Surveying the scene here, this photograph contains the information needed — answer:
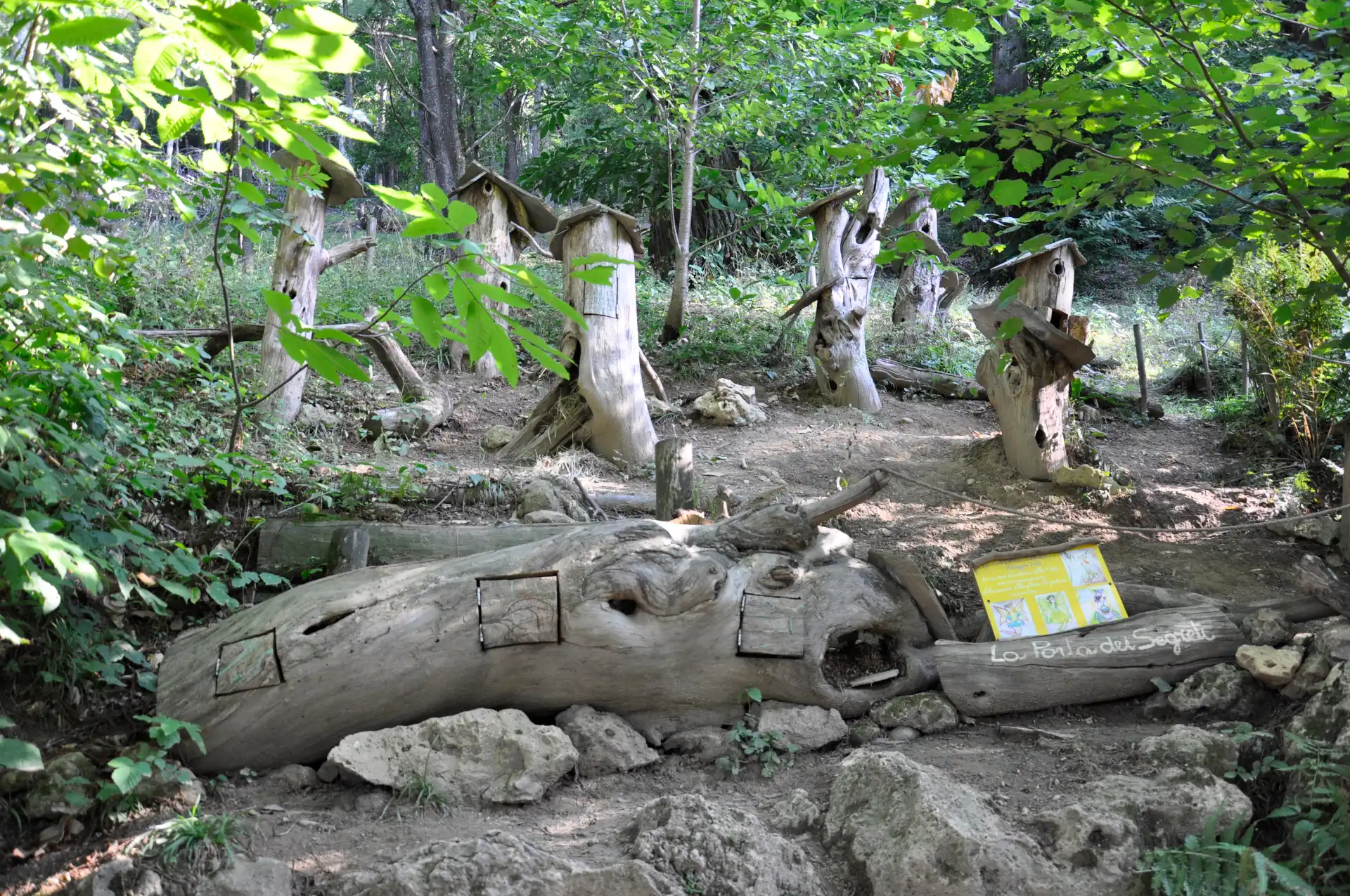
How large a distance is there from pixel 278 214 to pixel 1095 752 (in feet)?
13.3

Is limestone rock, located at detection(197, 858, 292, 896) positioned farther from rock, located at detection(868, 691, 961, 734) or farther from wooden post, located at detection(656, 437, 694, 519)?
wooden post, located at detection(656, 437, 694, 519)

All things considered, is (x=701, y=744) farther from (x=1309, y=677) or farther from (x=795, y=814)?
(x=1309, y=677)

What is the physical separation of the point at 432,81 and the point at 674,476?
34.1ft

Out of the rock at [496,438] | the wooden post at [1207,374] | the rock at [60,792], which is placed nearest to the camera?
the rock at [60,792]

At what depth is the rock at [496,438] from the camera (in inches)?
273

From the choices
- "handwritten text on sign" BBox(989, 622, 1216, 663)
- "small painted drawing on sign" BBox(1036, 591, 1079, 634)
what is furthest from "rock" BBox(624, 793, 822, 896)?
"small painted drawing on sign" BBox(1036, 591, 1079, 634)

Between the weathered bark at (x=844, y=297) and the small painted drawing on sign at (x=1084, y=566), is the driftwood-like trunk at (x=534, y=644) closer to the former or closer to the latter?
the small painted drawing on sign at (x=1084, y=566)

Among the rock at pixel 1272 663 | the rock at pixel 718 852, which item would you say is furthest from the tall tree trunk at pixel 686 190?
the rock at pixel 718 852

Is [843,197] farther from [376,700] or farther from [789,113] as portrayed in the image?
[376,700]

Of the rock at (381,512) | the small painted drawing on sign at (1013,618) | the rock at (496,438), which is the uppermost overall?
the rock at (496,438)

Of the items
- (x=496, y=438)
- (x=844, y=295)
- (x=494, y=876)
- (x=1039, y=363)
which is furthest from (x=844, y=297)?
(x=494, y=876)

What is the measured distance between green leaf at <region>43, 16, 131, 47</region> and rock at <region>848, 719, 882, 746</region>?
11.4 feet

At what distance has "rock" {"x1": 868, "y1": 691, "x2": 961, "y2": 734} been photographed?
395 centimetres

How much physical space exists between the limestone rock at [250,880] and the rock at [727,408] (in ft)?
17.8
